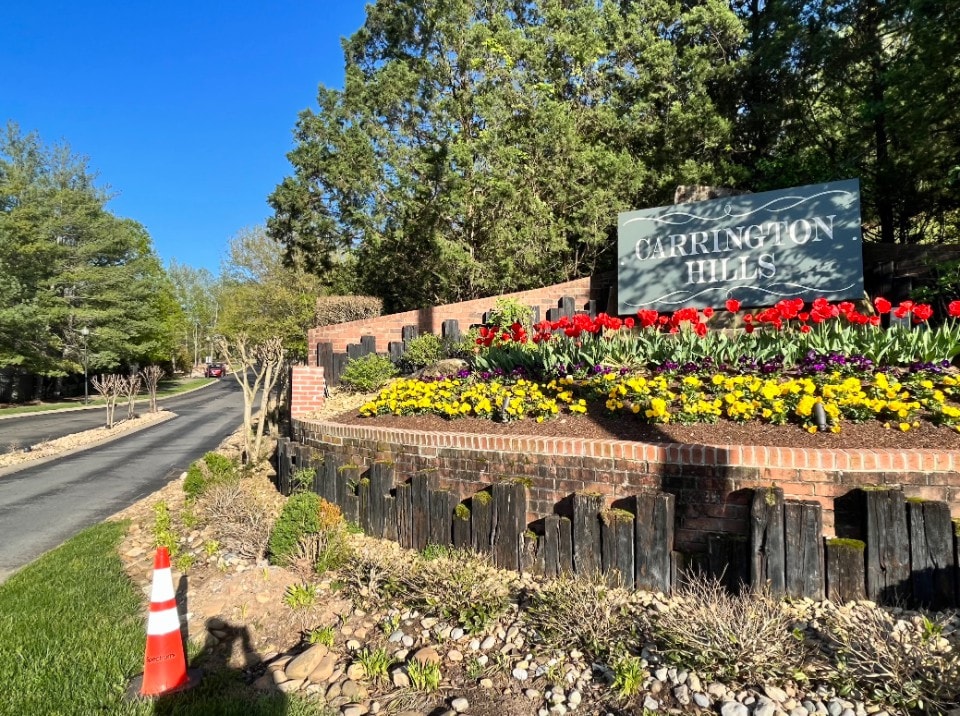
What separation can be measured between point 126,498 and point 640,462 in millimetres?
6543

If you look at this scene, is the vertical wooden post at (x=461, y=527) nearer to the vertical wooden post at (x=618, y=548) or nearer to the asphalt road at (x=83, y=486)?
the vertical wooden post at (x=618, y=548)

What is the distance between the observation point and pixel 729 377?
4.92 m

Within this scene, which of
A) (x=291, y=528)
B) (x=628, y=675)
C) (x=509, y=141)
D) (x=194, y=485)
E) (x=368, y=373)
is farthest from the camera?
(x=509, y=141)

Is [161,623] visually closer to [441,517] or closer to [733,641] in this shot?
[441,517]

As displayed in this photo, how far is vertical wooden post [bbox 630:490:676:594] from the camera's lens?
11.6 ft

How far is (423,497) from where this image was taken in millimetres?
4512

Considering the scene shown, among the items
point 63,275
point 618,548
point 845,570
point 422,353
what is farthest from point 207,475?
point 63,275

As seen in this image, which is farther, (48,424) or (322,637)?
(48,424)

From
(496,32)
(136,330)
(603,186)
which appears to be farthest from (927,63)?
(136,330)

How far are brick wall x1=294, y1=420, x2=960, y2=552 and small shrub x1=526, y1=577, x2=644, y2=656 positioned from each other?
840mm

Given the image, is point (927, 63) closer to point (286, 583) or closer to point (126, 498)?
point (286, 583)

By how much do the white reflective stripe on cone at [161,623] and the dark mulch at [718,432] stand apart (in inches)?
104

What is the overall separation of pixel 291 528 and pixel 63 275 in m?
29.3

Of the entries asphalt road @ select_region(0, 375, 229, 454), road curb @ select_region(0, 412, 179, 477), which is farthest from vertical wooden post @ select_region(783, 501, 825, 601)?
asphalt road @ select_region(0, 375, 229, 454)
